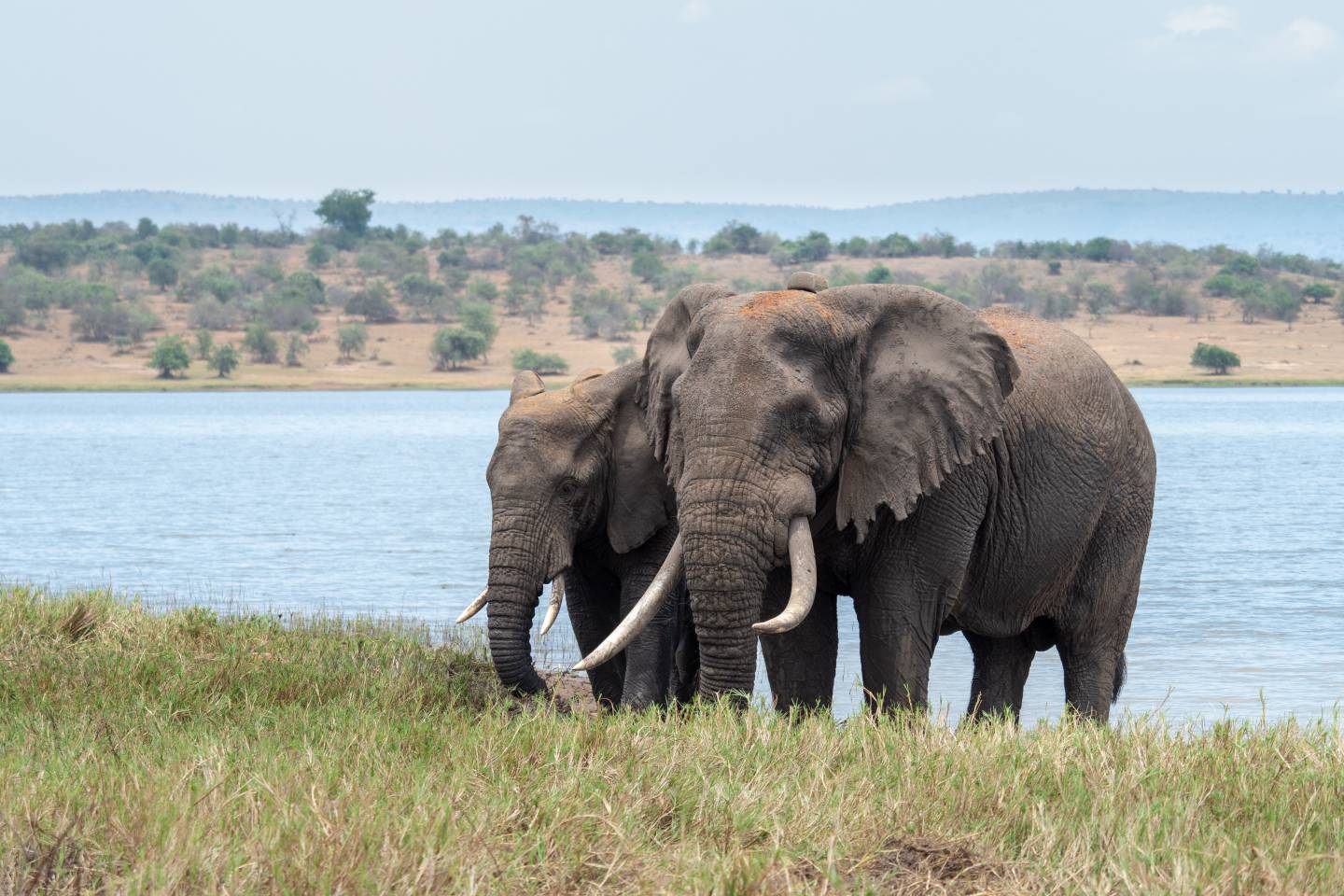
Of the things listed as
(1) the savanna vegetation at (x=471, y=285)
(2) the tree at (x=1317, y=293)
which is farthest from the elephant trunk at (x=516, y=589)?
(2) the tree at (x=1317, y=293)

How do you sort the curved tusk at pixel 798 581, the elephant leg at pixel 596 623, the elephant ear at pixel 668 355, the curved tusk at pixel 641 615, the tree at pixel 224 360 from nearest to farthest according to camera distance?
1. the curved tusk at pixel 798 581
2. the curved tusk at pixel 641 615
3. the elephant ear at pixel 668 355
4. the elephant leg at pixel 596 623
5. the tree at pixel 224 360

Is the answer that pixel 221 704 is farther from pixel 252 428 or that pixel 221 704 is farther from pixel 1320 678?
pixel 252 428

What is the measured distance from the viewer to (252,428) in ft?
230

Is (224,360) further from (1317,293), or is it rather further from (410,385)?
(1317,293)

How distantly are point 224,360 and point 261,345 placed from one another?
3.02 metres

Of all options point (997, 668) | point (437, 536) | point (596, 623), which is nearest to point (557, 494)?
point (596, 623)

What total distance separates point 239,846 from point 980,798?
2183 millimetres

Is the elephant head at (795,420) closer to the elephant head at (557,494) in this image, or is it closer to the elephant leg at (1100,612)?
the elephant head at (557,494)

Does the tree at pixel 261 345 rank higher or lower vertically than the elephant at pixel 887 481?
lower

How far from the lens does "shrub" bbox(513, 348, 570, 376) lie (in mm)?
80562

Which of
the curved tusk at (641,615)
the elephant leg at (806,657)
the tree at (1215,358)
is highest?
the curved tusk at (641,615)

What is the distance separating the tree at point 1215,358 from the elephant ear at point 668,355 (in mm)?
76196

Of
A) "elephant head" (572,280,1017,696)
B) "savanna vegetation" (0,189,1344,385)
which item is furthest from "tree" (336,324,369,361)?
"elephant head" (572,280,1017,696)

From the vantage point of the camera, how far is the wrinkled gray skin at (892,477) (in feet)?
23.4
